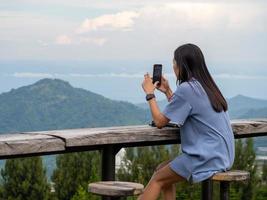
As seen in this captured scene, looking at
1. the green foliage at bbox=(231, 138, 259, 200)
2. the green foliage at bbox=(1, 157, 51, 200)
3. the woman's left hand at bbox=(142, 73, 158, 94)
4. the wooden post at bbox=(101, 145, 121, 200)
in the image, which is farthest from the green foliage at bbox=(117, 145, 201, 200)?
the woman's left hand at bbox=(142, 73, 158, 94)

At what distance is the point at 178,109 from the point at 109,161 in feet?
2.29

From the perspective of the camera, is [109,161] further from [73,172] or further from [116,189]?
[73,172]

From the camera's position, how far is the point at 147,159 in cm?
1808

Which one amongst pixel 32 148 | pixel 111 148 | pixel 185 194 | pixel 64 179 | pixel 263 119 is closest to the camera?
pixel 32 148

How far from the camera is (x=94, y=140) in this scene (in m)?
4.94

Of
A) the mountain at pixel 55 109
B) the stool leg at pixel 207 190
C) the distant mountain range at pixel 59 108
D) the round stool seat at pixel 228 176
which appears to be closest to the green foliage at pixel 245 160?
the stool leg at pixel 207 190

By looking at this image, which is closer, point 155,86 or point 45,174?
point 155,86

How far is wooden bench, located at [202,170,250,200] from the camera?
5.36 m

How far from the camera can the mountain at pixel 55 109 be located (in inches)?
4604

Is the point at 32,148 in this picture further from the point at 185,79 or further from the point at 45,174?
the point at 45,174

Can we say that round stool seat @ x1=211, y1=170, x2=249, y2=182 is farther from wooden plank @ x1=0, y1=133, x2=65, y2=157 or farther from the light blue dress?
wooden plank @ x1=0, y1=133, x2=65, y2=157

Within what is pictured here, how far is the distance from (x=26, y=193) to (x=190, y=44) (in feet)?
51.8

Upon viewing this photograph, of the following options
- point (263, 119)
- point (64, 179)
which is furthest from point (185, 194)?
point (263, 119)

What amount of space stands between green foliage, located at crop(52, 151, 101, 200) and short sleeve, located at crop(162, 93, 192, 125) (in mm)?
13704
